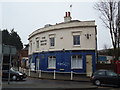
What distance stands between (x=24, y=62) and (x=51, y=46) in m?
25.8

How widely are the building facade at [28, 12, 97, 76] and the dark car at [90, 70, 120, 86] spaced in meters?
7.58

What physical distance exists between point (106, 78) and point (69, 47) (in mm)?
10740

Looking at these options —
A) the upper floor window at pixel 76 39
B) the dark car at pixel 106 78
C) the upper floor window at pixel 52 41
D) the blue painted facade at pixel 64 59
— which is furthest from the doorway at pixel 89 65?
the dark car at pixel 106 78

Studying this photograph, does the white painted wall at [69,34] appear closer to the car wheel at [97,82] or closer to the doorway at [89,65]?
the doorway at [89,65]

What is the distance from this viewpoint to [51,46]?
→ 1203 inches

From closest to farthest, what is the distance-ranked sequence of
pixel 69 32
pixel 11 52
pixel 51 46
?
pixel 11 52 < pixel 69 32 < pixel 51 46

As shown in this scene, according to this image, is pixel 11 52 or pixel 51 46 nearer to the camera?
pixel 11 52

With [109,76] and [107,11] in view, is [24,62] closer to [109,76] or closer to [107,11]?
[107,11]

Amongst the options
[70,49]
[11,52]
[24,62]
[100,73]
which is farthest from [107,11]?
[24,62]

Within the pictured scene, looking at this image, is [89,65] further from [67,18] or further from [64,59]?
[67,18]

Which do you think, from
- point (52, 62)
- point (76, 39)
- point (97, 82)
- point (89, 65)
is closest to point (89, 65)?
point (89, 65)

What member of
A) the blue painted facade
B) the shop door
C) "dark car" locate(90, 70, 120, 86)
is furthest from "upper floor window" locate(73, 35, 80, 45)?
"dark car" locate(90, 70, 120, 86)

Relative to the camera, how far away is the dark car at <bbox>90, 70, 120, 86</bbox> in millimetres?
17766

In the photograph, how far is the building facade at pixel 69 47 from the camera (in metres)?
26.5
